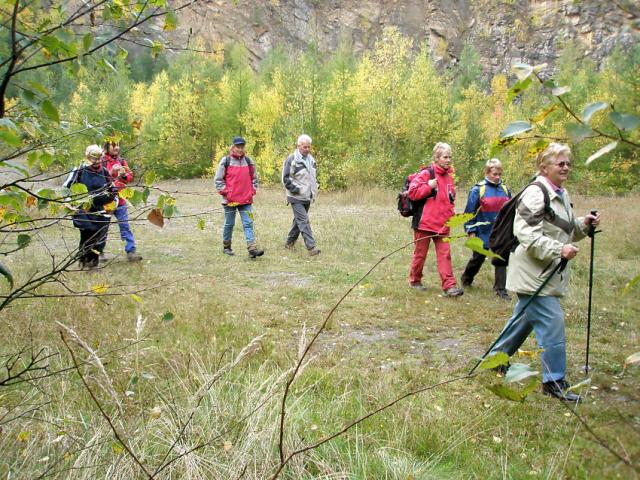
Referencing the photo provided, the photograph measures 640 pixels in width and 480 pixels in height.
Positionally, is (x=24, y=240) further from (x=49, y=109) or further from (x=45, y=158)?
(x=49, y=109)

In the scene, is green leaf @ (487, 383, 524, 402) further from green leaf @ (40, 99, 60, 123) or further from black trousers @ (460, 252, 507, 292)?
Result: black trousers @ (460, 252, 507, 292)

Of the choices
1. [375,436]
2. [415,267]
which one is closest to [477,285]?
[415,267]

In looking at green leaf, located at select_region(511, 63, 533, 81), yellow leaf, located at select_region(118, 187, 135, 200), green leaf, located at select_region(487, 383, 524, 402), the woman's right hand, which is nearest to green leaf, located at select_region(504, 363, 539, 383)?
green leaf, located at select_region(487, 383, 524, 402)

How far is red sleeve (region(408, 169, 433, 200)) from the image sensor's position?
22.6ft

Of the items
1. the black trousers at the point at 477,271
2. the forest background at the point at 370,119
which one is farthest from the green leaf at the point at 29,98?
the forest background at the point at 370,119

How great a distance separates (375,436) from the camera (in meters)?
3.16

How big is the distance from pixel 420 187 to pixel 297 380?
12.3 feet

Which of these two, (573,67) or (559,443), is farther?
(573,67)

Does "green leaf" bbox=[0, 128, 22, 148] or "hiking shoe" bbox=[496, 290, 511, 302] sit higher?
"green leaf" bbox=[0, 128, 22, 148]

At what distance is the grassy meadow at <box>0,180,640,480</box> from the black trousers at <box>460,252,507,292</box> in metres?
0.18

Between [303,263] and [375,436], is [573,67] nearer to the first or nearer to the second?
[303,263]

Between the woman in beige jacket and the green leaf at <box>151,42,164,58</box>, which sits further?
the woman in beige jacket

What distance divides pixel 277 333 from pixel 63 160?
366 cm

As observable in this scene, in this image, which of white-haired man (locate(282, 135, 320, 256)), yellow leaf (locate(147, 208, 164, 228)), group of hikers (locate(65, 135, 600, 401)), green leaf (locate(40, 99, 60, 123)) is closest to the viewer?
green leaf (locate(40, 99, 60, 123))
